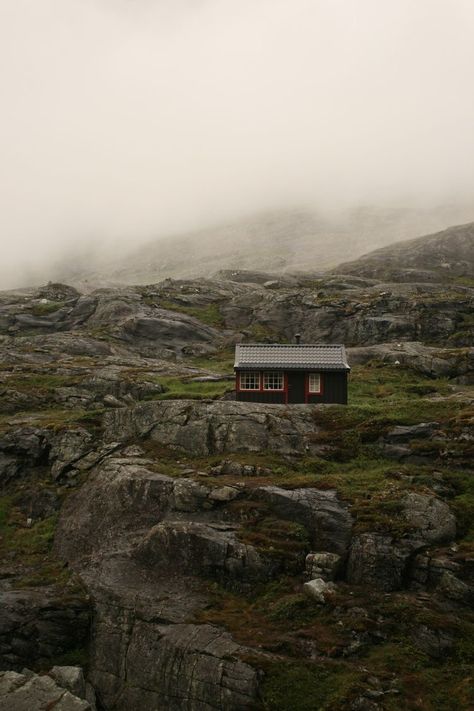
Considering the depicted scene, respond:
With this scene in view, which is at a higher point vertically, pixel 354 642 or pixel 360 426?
pixel 360 426

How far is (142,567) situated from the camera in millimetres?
25000

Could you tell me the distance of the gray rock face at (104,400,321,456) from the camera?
3359cm

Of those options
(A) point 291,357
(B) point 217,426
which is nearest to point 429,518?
(B) point 217,426

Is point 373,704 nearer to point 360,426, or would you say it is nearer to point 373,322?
point 360,426

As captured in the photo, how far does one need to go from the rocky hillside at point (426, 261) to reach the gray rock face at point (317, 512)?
94.2 m

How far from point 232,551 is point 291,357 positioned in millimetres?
20251

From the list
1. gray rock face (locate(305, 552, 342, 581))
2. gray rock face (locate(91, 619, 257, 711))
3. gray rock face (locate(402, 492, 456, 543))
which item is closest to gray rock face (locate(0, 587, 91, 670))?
gray rock face (locate(91, 619, 257, 711))

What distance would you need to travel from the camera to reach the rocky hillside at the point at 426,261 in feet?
378

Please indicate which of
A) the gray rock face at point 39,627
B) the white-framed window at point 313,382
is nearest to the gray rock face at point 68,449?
the gray rock face at point 39,627

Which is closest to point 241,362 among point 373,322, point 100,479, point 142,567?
point 100,479

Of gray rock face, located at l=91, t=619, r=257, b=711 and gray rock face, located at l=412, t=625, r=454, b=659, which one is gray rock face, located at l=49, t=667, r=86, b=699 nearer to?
gray rock face, located at l=91, t=619, r=257, b=711

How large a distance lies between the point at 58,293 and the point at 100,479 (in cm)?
8461

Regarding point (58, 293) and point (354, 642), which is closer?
point (354, 642)

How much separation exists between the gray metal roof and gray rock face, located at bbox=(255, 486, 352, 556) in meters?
14.7
